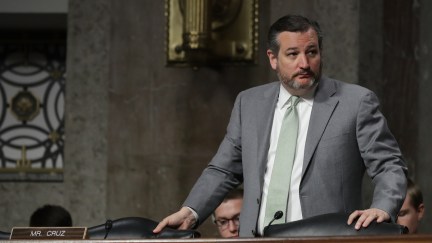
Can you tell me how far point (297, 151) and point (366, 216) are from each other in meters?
0.61

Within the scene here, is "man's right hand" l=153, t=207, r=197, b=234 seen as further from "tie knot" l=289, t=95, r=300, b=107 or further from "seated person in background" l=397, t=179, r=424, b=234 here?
"seated person in background" l=397, t=179, r=424, b=234

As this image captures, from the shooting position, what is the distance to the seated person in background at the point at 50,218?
17.8ft

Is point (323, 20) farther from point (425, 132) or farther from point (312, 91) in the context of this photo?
point (312, 91)

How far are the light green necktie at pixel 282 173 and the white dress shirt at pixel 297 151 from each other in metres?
0.03

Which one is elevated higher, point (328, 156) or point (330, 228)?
point (328, 156)

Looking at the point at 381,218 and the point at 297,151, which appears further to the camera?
the point at 297,151

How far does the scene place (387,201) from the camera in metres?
3.73

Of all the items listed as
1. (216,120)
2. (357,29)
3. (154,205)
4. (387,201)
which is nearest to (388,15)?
(357,29)

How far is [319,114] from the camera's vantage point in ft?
13.4

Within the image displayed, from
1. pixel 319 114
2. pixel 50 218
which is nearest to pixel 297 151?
pixel 319 114

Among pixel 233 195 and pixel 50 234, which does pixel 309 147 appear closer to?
pixel 50 234

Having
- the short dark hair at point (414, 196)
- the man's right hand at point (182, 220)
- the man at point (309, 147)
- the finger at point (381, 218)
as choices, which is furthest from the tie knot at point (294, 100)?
the short dark hair at point (414, 196)

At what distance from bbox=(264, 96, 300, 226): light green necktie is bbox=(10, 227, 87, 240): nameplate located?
79cm

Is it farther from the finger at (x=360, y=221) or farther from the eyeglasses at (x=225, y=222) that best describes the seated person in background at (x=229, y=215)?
the finger at (x=360, y=221)
